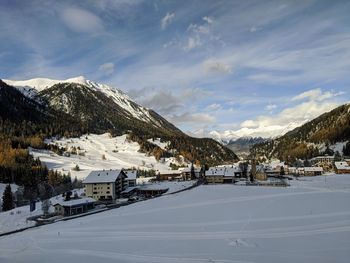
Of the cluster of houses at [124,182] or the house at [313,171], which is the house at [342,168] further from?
the house at [313,171]

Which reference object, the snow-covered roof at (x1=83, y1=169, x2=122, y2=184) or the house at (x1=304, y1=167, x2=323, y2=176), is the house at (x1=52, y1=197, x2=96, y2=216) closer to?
the snow-covered roof at (x1=83, y1=169, x2=122, y2=184)

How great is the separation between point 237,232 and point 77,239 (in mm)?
17508

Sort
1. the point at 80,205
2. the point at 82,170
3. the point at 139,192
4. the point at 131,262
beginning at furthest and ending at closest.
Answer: the point at 82,170
the point at 139,192
the point at 80,205
the point at 131,262

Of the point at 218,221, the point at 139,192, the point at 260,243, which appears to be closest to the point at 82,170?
the point at 139,192

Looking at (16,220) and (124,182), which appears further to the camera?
(124,182)

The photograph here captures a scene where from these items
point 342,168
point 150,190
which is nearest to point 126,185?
point 150,190

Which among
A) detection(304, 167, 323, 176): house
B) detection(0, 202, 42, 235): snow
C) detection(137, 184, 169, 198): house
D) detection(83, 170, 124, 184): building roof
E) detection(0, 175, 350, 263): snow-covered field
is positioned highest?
detection(83, 170, 124, 184): building roof

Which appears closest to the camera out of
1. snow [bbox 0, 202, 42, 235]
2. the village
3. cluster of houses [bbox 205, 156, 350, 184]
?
snow [bbox 0, 202, 42, 235]

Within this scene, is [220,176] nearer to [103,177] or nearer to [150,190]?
[150,190]

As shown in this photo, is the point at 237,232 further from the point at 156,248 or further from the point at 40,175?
the point at 40,175

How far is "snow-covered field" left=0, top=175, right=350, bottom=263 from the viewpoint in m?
29.0

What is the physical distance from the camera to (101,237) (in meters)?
39.1

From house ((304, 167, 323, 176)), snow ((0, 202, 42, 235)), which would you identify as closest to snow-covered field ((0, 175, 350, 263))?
snow ((0, 202, 42, 235))

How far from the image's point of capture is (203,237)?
35.6 m
